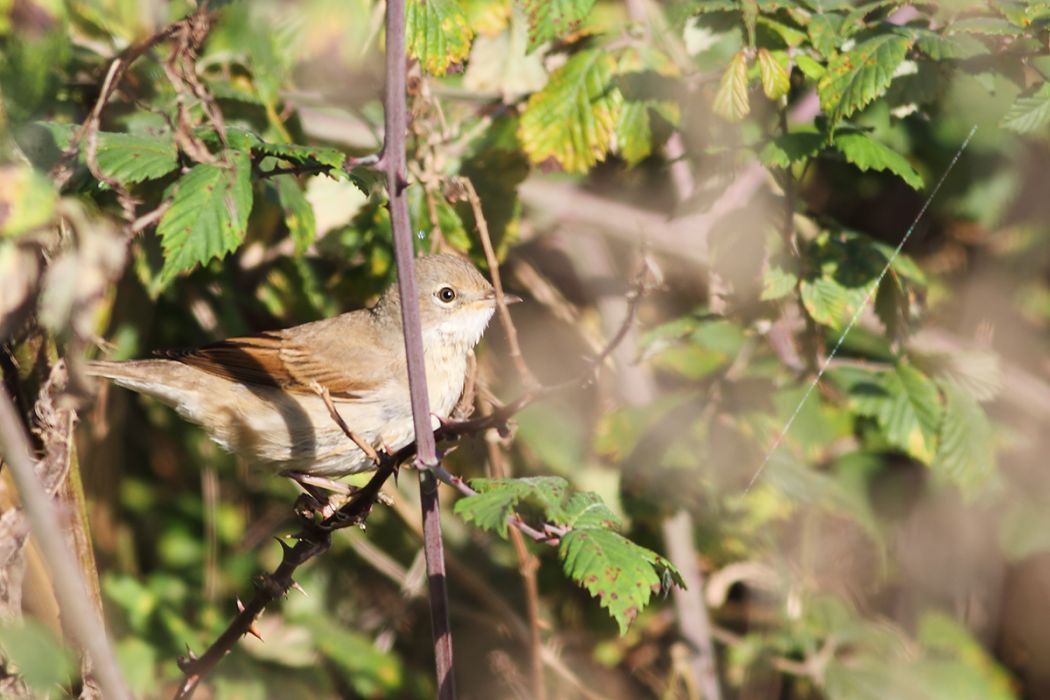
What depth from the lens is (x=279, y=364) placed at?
3.53 meters

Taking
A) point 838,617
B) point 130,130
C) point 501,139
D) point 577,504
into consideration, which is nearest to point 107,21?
point 130,130

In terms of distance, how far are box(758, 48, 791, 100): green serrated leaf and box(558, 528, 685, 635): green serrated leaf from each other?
1.26 m

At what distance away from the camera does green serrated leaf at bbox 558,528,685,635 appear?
75.4 inches

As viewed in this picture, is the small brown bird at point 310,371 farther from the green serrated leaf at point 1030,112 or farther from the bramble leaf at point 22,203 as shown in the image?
the bramble leaf at point 22,203

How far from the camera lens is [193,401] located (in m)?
3.57

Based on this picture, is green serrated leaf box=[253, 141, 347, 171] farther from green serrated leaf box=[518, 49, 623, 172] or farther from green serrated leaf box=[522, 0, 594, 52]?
green serrated leaf box=[518, 49, 623, 172]

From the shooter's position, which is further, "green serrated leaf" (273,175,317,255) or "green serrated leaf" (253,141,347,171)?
"green serrated leaf" (273,175,317,255)

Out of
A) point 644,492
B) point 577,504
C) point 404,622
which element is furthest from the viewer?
point 404,622

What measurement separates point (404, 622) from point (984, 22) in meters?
3.10

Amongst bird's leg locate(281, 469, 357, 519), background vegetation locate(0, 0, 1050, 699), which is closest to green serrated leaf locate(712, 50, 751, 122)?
background vegetation locate(0, 0, 1050, 699)

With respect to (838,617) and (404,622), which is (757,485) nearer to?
(838,617)

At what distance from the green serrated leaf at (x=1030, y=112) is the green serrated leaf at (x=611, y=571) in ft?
4.74

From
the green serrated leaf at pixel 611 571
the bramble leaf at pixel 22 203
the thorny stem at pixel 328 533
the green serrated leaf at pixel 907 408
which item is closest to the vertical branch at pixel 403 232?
the thorny stem at pixel 328 533

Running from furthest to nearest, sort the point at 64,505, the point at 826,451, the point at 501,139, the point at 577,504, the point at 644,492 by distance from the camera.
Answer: the point at 826,451, the point at 644,492, the point at 501,139, the point at 64,505, the point at 577,504
